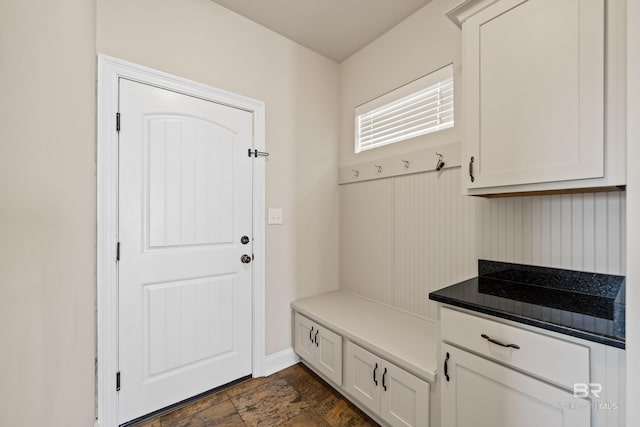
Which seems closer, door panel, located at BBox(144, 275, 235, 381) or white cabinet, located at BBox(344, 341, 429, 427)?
white cabinet, located at BBox(344, 341, 429, 427)

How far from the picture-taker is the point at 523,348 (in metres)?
1.01

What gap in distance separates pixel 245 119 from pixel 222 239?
91 centimetres

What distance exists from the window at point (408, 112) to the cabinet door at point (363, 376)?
5.11ft

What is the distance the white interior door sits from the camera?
1585 mm

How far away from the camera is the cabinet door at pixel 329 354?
1.79 metres

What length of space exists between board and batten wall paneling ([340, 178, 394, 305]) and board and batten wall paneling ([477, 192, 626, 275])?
2.29ft

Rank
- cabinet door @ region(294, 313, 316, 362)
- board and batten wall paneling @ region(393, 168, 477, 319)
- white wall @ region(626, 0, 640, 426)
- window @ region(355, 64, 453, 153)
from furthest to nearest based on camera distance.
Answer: cabinet door @ region(294, 313, 316, 362), window @ region(355, 64, 453, 153), board and batten wall paneling @ region(393, 168, 477, 319), white wall @ region(626, 0, 640, 426)

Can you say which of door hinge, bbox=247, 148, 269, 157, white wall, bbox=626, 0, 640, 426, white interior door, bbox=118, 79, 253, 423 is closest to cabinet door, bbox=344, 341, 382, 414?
white interior door, bbox=118, 79, 253, 423

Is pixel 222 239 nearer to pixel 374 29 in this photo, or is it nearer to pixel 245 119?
pixel 245 119

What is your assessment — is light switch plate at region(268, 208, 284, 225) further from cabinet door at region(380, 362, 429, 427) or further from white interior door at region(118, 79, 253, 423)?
cabinet door at region(380, 362, 429, 427)

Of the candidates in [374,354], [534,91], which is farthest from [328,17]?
[374,354]

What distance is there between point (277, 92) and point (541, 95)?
5.78 feet

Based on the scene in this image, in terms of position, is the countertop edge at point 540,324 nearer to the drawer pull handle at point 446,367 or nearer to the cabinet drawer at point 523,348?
the cabinet drawer at point 523,348

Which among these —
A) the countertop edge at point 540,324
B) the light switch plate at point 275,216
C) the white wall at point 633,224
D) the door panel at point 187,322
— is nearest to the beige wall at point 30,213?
the white wall at point 633,224
